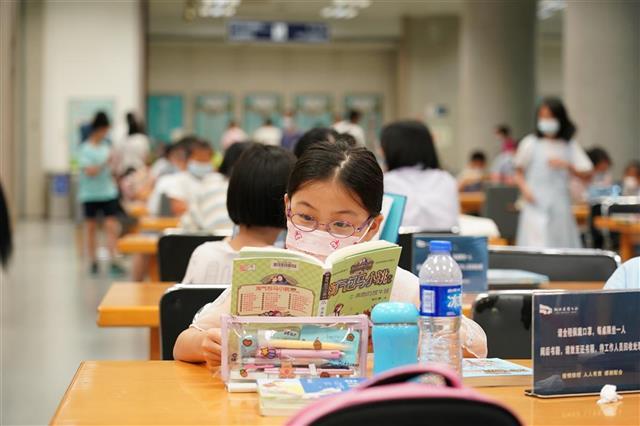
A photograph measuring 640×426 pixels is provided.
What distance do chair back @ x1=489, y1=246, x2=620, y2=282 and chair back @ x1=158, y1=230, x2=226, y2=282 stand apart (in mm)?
1144

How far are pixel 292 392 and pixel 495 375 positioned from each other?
46cm

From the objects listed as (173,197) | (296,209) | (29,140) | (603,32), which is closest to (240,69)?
(29,140)

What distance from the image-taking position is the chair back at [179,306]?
8.79 feet

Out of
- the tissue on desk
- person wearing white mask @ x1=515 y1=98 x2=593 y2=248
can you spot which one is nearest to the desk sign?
the tissue on desk

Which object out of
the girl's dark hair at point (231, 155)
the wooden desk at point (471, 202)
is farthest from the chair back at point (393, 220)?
the wooden desk at point (471, 202)

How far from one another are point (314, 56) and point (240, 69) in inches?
67.9

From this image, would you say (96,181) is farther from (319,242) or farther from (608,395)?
(608,395)

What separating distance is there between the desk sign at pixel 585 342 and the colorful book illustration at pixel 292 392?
34 cm

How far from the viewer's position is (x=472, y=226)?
586cm

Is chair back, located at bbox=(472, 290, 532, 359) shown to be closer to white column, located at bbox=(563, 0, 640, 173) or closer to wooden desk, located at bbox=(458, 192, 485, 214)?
wooden desk, located at bbox=(458, 192, 485, 214)

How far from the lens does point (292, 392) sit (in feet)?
5.68

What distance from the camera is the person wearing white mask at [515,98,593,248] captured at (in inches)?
292

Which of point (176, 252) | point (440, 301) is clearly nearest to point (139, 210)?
point (176, 252)

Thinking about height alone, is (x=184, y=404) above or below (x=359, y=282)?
below
